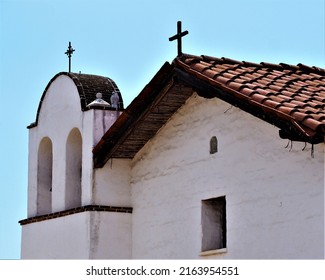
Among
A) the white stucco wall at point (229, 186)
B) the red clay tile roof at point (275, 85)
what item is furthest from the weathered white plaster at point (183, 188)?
the red clay tile roof at point (275, 85)

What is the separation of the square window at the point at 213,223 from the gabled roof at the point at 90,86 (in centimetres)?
283

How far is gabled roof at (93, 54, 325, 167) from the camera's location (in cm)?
1661

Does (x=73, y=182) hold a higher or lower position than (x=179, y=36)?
lower

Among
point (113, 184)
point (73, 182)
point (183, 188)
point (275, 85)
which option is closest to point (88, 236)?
point (113, 184)

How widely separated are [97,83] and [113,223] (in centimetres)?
253

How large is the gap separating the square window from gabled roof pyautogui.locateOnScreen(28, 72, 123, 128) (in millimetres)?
2830

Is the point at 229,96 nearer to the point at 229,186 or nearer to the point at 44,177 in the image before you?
the point at 229,186

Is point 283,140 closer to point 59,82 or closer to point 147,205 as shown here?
point 147,205

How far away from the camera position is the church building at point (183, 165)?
17.1 m

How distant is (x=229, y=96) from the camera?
58.2 ft

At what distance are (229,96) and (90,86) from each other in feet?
13.7

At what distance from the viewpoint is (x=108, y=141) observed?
797 inches

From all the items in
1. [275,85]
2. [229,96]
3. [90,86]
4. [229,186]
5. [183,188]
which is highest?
[90,86]

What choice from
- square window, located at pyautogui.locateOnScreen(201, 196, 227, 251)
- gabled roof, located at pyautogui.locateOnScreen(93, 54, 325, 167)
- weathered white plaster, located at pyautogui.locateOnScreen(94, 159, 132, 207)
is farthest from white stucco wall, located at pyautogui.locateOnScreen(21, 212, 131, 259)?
square window, located at pyautogui.locateOnScreen(201, 196, 227, 251)
